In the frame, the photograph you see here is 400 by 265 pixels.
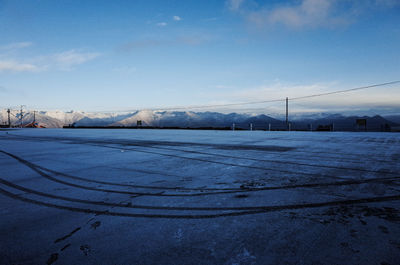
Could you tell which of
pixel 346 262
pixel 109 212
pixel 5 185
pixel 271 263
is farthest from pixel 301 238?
pixel 5 185

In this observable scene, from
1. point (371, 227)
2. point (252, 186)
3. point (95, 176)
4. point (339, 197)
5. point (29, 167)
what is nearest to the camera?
point (371, 227)

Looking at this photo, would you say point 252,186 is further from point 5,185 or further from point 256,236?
point 5,185

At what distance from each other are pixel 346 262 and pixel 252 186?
196 cm

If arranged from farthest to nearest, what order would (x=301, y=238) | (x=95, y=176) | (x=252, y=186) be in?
(x=95, y=176)
(x=252, y=186)
(x=301, y=238)

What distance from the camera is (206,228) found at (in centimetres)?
215

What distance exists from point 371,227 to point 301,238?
0.77 m

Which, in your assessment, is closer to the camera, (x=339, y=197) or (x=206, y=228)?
(x=206, y=228)

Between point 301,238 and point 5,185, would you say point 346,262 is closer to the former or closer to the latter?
point 301,238

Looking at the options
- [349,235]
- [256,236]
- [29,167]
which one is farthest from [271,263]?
[29,167]

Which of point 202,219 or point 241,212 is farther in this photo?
point 241,212

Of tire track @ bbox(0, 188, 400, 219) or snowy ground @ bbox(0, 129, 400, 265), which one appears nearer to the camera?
snowy ground @ bbox(0, 129, 400, 265)

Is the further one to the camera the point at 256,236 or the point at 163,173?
the point at 163,173

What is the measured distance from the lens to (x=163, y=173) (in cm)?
460

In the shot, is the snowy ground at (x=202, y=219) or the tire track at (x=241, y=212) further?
the tire track at (x=241, y=212)
